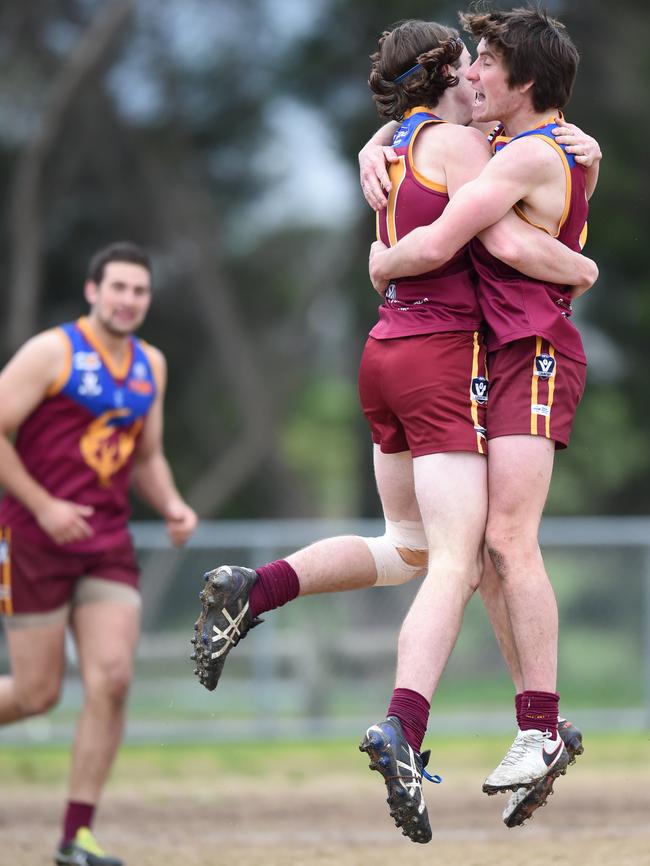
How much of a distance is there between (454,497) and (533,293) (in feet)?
2.42

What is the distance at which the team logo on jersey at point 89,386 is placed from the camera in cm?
715

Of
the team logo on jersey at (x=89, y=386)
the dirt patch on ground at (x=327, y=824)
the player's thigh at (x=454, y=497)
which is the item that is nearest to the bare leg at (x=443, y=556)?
the player's thigh at (x=454, y=497)

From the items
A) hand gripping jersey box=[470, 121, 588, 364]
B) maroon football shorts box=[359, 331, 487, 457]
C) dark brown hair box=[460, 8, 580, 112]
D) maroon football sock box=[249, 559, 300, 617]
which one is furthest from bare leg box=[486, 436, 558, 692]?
dark brown hair box=[460, 8, 580, 112]

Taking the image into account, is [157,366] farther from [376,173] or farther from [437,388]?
[437,388]

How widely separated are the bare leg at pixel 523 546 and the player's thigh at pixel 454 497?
55 millimetres

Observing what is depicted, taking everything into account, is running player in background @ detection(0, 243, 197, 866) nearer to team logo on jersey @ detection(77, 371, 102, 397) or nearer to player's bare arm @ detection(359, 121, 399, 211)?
team logo on jersey @ detection(77, 371, 102, 397)

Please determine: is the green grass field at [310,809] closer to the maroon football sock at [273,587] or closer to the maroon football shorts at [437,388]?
the maroon football sock at [273,587]

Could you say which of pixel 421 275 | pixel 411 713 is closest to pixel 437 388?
pixel 421 275

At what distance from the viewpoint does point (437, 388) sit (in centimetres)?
488

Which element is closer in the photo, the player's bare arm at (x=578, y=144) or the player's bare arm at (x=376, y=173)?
the player's bare arm at (x=578, y=144)

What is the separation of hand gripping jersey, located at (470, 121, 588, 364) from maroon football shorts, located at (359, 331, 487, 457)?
0.13 metres

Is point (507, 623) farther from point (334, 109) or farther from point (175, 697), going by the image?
point (334, 109)

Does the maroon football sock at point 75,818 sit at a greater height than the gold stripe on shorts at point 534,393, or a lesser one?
lesser

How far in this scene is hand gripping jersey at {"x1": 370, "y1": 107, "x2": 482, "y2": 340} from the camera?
4953mm
